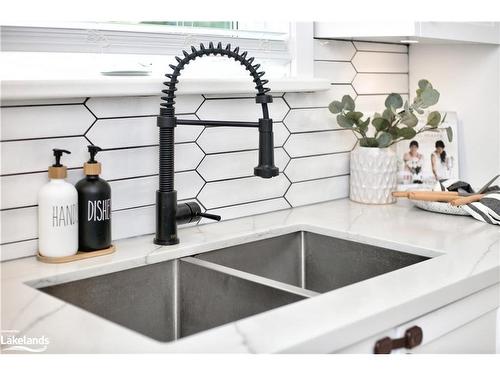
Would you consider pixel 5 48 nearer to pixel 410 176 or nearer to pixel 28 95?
pixel 28 95

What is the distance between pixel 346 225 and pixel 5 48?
0.96 meters

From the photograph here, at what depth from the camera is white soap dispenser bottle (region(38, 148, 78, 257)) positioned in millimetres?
1468

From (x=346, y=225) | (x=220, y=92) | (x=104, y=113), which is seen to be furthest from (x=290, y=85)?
(x=104, y=113)

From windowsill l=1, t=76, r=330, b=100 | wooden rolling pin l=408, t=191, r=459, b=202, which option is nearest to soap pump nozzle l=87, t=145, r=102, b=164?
windowsill l=1, t=76, r=330, b=100

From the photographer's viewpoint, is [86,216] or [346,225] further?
[346,225]

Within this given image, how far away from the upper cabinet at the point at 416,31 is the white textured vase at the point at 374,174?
13.9 inches

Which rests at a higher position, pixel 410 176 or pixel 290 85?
pixel 290 85

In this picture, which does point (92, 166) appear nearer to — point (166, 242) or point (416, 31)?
point (166, 242)

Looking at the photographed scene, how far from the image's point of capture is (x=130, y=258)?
1.53 metres

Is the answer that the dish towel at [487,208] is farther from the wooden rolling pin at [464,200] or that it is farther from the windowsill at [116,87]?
the windowsill at [116,87]

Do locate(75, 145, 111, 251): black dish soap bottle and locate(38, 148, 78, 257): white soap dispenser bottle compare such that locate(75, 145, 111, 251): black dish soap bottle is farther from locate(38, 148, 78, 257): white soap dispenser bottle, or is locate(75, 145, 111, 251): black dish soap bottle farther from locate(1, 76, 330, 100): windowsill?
locate(1, 76, 330, 100): windowsill

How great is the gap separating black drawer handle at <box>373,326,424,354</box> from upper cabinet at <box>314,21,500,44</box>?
0.94 metres

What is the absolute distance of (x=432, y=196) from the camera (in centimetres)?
199

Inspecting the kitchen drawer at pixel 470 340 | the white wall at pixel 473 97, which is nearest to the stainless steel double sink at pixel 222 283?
the kitchen drawer at pixel 470 340
